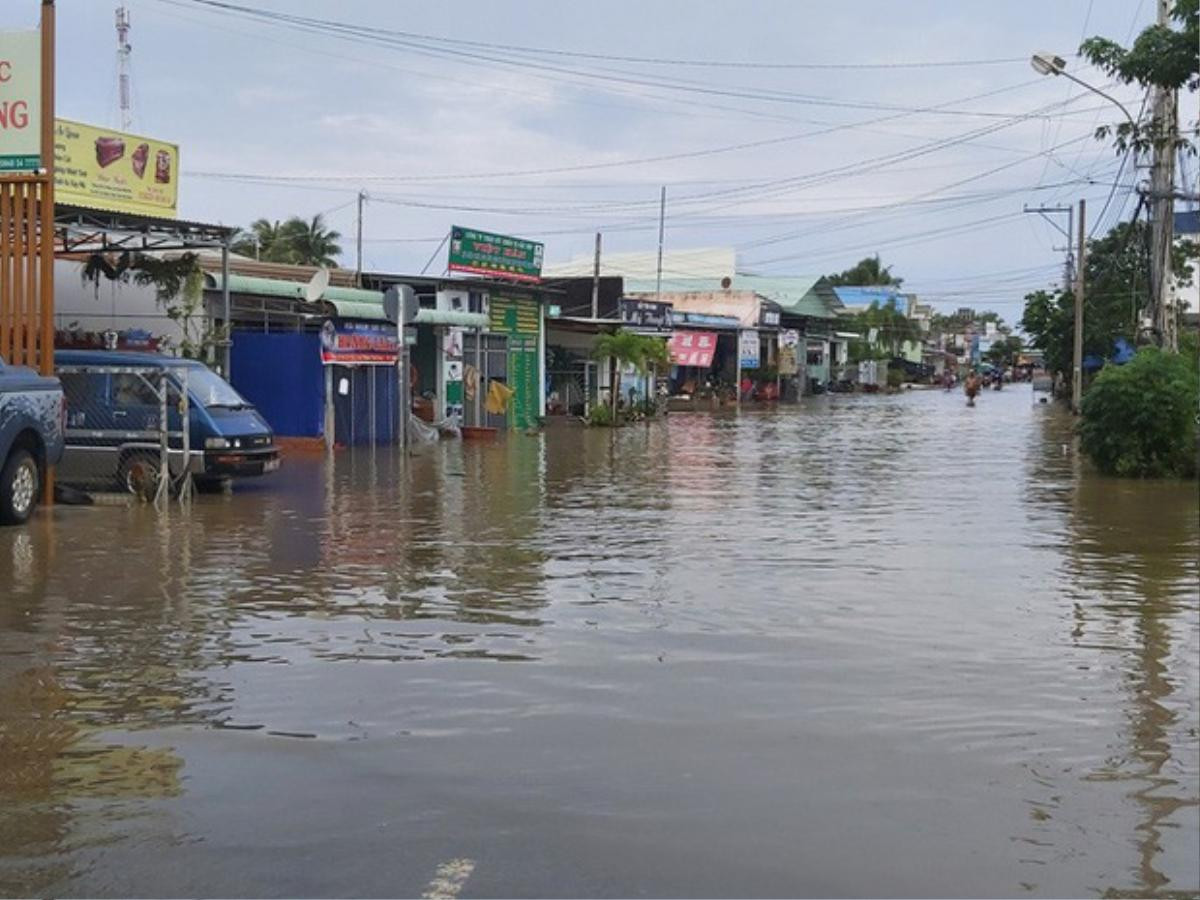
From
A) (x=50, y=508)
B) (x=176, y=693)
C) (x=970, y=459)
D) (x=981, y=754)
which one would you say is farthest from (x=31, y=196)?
(x=970, y=459)

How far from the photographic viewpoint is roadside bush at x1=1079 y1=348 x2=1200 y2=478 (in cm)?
2147

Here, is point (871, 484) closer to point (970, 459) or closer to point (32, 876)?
point (970, 459)

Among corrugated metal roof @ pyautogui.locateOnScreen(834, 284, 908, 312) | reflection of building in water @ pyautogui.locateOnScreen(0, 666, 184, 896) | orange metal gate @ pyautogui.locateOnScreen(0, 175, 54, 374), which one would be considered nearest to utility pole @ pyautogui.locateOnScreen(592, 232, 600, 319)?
orange metal gate @ pyautogui.locateOnScreen(0, 175, 54, 374)

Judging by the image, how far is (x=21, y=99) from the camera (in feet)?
51.4

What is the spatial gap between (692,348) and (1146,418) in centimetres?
3937

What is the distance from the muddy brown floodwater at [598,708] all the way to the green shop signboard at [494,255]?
20034mm

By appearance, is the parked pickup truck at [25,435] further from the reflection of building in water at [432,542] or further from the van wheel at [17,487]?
the reflection of building in water at [432,542]

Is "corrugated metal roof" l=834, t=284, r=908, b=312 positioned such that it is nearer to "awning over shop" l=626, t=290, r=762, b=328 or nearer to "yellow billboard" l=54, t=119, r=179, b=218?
"awning over shop" l=626, t=290, r=762, b=328

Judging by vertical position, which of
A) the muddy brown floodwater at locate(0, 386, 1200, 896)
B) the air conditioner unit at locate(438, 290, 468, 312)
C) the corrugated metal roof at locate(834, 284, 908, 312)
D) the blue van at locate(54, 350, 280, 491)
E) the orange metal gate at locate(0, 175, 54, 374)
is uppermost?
the corrugated metal roof at locate(834, 284, 908, 312)

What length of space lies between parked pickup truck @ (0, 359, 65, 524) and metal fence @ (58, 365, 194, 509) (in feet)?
7.08

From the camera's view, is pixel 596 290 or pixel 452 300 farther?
pixel 596 290

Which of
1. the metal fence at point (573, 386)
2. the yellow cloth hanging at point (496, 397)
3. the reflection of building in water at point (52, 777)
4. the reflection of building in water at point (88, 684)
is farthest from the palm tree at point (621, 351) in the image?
the reflection of building in water at point (52, 777)

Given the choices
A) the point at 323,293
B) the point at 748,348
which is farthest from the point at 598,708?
the point at 748,348

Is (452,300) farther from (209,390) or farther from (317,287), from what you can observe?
(209,390)
